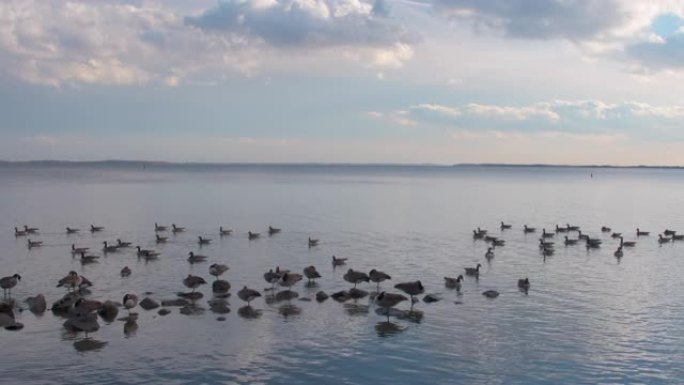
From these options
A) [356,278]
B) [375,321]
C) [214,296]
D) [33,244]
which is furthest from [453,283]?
[33,244]

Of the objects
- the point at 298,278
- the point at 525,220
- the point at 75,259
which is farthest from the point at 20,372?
the point at 525,220

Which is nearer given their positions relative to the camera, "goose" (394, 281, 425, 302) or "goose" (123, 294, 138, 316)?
A: "goose" (123, 294, 138, 316)

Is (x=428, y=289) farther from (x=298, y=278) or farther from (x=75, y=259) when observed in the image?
(x=75, y=259)

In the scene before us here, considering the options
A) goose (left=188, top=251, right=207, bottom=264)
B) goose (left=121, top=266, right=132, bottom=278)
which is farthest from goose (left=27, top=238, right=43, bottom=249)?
goose (left=121, top=266, right=132, bottom=278)

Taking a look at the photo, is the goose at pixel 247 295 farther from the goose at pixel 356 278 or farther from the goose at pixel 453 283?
the goose at pixel 453 283

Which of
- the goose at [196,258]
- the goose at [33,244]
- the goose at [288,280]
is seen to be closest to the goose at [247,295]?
the goose at [288,280]

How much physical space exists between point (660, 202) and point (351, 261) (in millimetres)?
72178

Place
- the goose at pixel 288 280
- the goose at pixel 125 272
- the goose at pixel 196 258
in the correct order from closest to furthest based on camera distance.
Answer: the goose at pixel 288 280 < the goose at pixel 125 272 < the goose at pixel 196 258

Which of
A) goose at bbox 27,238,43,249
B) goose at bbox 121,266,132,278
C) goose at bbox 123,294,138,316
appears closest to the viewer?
goose at bbox 123,294,138,316

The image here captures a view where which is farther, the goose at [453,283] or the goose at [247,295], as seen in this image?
the goose at [453,283]

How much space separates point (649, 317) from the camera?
25547mm

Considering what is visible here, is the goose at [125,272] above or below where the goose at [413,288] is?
below

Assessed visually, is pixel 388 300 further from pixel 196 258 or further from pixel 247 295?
pixel 196 258

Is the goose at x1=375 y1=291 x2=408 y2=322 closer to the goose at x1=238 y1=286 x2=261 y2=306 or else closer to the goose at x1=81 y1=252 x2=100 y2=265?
→ the goose at x1=238 y1=286 x2=261 y2=306
